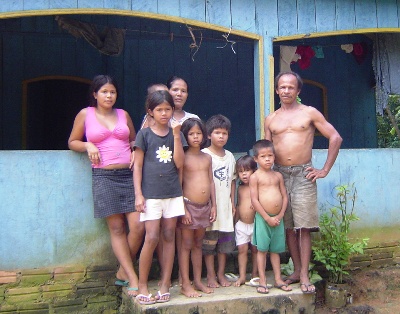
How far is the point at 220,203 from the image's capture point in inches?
157

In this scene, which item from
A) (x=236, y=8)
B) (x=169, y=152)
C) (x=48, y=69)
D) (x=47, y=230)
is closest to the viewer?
(x=169, y=152)

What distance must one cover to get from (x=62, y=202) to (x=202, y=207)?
1.23 meters

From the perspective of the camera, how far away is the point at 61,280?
4.02 meters

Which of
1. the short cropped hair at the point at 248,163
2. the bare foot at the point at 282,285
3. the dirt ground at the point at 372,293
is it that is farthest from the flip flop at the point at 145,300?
the dirt ground at the point at 372,293

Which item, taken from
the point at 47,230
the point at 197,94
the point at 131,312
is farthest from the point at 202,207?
the point at 197,94

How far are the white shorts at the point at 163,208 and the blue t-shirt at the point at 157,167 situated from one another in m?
0.04

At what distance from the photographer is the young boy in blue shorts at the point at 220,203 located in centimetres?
397

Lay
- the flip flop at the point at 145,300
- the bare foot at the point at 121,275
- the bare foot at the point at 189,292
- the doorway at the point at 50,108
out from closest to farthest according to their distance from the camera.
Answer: the flip flop at the point at 145,300 → the bare foot at the point at 189,292 → the bare foot at the point at 121,275 → the doorway at the point at 50,108

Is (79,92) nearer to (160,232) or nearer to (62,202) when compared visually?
(62,202)

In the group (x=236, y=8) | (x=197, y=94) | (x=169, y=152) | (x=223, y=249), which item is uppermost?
(x=236, y=8)

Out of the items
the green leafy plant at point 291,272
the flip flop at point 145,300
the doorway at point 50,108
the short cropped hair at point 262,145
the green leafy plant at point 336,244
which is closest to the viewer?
the flip flop at point 145,300

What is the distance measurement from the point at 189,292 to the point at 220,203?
79 cm

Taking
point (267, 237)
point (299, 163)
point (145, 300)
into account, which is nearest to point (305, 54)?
point (299, 163)

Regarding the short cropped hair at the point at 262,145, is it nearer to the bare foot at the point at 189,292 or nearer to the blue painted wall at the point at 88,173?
the blue painted wall at the point at 88,173
